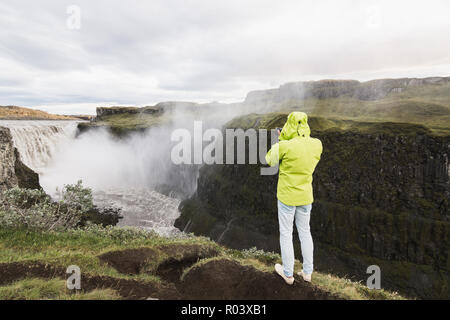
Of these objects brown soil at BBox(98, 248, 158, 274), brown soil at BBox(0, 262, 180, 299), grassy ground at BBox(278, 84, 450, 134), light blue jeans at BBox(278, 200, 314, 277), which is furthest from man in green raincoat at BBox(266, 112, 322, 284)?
grassy ground at BBox(278, 84, 450, 134)

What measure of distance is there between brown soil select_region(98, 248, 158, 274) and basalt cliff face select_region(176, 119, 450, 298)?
44.9 m

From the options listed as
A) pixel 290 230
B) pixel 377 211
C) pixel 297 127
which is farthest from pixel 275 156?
pixel 377 211

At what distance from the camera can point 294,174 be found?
6.23m

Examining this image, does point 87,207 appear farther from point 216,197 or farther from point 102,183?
point 102,183

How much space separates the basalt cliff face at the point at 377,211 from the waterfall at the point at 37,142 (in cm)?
4720

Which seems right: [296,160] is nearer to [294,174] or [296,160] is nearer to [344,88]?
[294,174]

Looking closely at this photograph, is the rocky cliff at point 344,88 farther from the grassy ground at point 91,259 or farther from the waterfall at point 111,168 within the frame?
the grassy ground at point 91,259

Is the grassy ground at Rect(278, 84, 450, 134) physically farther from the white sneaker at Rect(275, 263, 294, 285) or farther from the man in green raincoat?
the white sneaker at Rect(275, 263, 294, 285)

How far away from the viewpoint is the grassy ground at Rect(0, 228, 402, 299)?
5.90 m

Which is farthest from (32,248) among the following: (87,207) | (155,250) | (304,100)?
(304,100)

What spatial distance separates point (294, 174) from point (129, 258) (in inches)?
278
